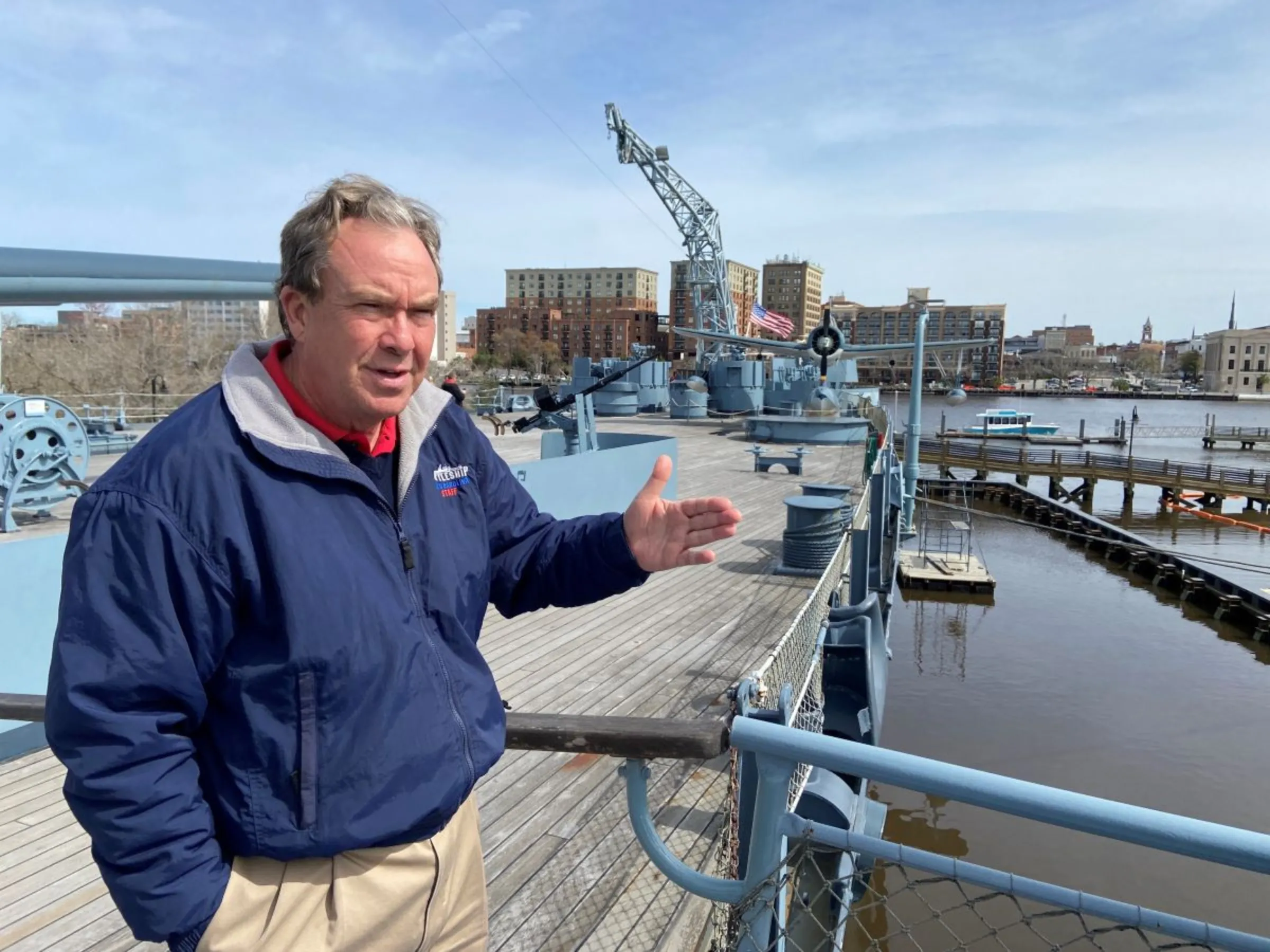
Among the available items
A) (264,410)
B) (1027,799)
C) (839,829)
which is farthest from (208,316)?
(1027,799)

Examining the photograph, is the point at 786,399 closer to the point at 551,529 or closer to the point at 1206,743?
the point at 1206,743

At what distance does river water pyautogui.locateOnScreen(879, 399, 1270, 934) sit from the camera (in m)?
8.62

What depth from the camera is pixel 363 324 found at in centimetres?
133

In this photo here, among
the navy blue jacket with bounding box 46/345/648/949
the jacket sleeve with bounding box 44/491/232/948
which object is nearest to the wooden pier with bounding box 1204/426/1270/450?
the navy blue jacket with bounding box 46/345/648/949

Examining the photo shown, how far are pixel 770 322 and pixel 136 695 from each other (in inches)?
1133

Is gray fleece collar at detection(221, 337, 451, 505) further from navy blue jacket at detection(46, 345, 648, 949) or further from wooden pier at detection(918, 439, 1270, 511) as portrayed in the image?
wooden pier at detection(918, 439, 1270, 511)

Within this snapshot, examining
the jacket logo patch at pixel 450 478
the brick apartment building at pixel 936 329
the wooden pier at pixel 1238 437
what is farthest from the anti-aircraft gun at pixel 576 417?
the brick apartment building at pixel 936 329

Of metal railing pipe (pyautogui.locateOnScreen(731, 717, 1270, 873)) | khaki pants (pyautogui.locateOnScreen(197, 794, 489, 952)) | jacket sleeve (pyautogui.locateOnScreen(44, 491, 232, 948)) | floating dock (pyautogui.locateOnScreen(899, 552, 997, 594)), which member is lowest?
floating dock (pyautogui.locateOnScreen(899, 552, 997, 594))

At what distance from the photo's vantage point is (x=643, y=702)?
5.07m

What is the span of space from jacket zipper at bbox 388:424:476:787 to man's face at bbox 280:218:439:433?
0.17 metres

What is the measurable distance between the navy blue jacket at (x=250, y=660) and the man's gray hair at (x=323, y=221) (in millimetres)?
171

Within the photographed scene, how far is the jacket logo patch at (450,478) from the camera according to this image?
156 cm

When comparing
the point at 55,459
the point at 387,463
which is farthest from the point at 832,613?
the point at 55,459

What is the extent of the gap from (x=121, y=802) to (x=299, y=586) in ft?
1.19
